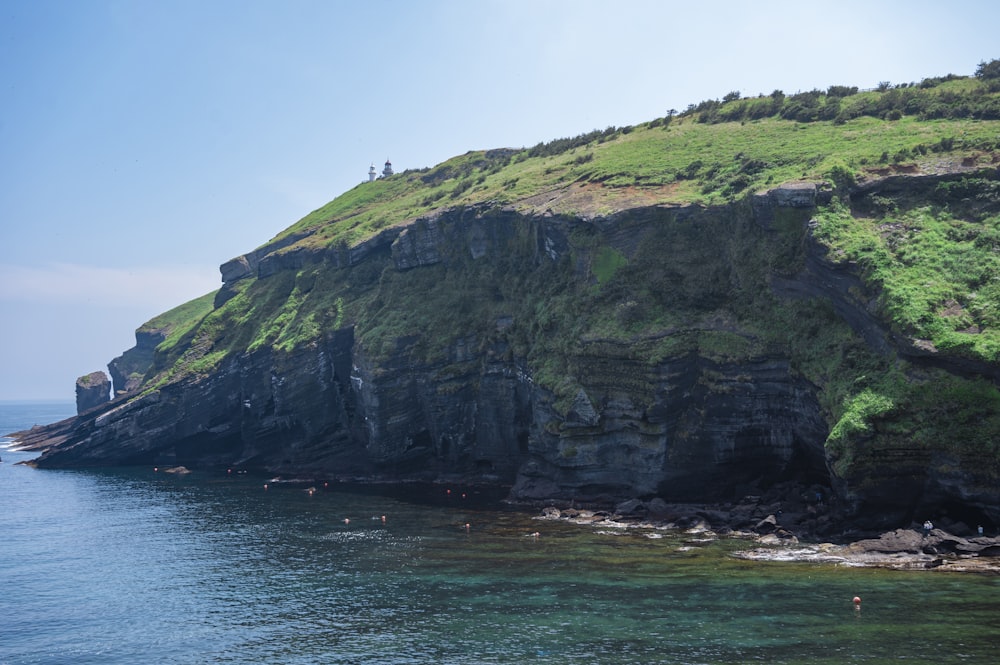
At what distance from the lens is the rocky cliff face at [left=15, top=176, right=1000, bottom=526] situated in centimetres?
6328

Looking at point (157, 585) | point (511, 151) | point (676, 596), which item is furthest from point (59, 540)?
point (511, 151)

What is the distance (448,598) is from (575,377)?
31590mm

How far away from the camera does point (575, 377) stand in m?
72.8

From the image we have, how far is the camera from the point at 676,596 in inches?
1681

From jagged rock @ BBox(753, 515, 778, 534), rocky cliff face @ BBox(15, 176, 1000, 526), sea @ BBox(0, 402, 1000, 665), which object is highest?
rocky cliff face @ BBox(15, 176, 1000, 526)

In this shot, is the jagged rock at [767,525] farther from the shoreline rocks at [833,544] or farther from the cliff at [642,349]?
the cliff at [642,349]

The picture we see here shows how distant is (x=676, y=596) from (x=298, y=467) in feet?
226

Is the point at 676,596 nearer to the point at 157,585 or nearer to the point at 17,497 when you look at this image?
the point at 157,585

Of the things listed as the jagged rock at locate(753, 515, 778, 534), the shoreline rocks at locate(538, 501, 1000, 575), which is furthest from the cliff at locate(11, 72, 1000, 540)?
the jagged rock at locate(753, 515, 778, 534)

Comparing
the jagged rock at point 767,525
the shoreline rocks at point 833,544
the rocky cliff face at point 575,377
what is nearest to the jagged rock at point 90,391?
the rocky cliff face at point 575,377

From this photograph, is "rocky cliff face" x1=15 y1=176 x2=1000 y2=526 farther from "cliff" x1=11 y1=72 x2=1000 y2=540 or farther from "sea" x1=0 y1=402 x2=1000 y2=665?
"sea" x1=0 y1=402 x2=1000 y2=665

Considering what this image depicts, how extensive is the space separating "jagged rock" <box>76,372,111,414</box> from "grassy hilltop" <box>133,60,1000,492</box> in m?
79.2

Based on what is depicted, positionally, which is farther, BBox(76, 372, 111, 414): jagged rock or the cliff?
BBox(76, 372, 111, 414): jagged rock

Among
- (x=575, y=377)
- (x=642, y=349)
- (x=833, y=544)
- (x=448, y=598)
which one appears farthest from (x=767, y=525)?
(x=448, y=598)
